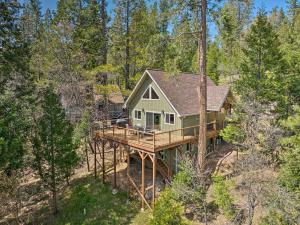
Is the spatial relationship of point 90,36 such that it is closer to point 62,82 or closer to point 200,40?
point 62,82

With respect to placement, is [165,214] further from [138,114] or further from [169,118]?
[138,114]

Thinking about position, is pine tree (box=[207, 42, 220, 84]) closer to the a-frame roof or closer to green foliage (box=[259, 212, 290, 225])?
the a-frame roof

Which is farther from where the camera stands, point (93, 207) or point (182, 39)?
point (93, 207)

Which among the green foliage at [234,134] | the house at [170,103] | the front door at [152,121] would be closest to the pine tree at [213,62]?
the house at [170,103]

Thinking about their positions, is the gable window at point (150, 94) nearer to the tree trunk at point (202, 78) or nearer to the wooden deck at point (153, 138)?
the wooden deck at point (153, 138)

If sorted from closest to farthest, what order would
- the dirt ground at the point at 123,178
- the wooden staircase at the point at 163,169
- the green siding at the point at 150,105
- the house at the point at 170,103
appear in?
the dirt ground at the point at 123,178, the wooden staircase at the point at 163,169, the house at the point at 170,103, the green siding at the point at 150,105

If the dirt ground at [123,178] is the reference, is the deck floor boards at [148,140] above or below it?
above

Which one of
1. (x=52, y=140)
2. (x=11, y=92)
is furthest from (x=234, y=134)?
(x=11, y=92)
